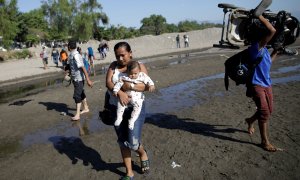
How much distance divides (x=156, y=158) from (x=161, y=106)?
12.3ft

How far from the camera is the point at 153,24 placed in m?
92.1

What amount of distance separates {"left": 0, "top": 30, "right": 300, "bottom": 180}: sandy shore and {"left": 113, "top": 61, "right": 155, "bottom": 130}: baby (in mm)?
1060

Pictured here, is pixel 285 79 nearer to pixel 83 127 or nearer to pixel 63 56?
pixel 83 127

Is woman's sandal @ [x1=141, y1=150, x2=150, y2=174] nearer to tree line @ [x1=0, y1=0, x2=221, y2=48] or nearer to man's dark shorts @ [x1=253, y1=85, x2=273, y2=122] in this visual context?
man's dark shorts @ [x1=253, y1=85, x2=273, y2=122]

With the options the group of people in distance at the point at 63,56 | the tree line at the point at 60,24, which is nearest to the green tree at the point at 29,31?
the tree line at the point at 60,24

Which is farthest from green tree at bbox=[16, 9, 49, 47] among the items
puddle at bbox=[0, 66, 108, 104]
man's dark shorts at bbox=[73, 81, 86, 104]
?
man's dark shorts at bbox=[73, 81, 86, 104]

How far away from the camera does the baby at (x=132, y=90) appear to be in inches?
153

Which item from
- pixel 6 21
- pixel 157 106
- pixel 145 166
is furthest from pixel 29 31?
pixel 145 166

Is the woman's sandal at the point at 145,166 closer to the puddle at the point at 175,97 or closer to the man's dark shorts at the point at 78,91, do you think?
the puddle at the point at 175,97

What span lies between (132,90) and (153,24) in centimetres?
9038

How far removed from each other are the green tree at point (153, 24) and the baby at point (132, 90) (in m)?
84.1

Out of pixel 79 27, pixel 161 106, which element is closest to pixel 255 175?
pixel 161 106

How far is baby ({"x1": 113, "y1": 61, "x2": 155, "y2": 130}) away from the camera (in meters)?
3.89

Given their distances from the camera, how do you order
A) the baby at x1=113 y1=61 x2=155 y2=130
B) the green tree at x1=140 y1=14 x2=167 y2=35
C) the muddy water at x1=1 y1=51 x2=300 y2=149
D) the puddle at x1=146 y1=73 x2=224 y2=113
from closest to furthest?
the baby at x1=113 y1=61 x2=155 y2=130 < the muddy water at x1=1 y1=51 x2=300 y2=149 < the puddle at x1=146 y1=73 x2=224 y2=113 < the green tree at x1=140 y1=14 x2=167 y2=35
